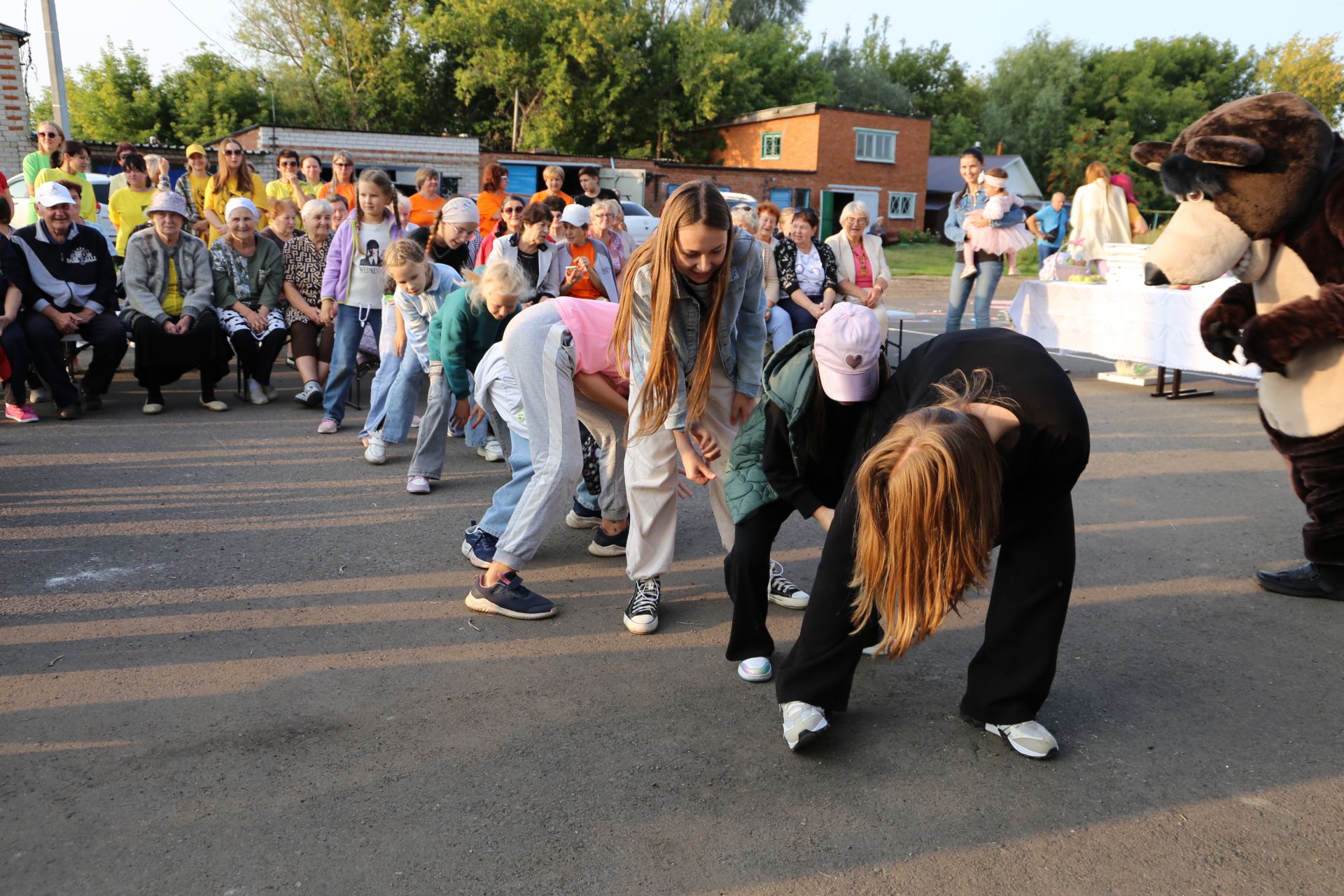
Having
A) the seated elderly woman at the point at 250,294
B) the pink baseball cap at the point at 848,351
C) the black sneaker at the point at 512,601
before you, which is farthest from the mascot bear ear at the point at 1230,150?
the seated elderly woman at the point at 250,294

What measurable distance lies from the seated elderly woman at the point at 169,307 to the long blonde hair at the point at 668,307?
210 inches

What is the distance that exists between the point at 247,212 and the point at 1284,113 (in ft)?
24.8

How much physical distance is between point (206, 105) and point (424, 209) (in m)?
36.6

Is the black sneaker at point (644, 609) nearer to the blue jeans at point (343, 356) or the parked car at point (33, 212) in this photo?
the blue jeans at point (343, 356)

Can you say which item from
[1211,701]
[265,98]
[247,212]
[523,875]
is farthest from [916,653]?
[265,98]

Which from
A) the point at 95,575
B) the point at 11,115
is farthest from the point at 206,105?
the point at 95,575

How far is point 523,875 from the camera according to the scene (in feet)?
8.40

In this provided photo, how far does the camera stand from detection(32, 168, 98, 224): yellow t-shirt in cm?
917

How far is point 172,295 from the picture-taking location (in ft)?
26.7

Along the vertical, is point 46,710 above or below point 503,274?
below

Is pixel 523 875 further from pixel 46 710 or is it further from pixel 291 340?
pixel 291 340

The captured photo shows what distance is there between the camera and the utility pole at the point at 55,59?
1527 cm

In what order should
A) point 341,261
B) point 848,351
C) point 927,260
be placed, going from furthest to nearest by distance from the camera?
1. point 927,260
2. point 341,261
3. point 848,351

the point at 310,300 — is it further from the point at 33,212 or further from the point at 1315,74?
the point at 1315,74
